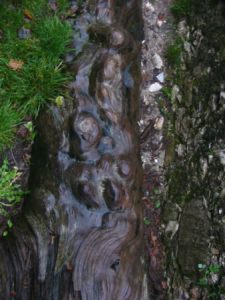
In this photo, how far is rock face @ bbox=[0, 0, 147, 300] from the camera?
12.6 feet

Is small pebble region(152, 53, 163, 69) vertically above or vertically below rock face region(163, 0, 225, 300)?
above

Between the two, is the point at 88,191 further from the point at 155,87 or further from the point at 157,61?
the point at 157,61

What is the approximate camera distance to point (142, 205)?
441 cm

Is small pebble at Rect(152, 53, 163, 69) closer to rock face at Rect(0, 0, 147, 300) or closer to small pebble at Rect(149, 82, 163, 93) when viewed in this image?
small pebble at Rect(149, 82, 163, 93)

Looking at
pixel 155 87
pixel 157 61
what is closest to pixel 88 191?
pixel 155 87

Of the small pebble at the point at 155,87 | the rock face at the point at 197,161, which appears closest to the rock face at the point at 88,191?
the small pebble at the point at 155,87

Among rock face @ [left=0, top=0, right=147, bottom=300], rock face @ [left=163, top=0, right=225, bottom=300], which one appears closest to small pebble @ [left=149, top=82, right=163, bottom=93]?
rock face @ [left=163, top=0, right=225, bottom=300]

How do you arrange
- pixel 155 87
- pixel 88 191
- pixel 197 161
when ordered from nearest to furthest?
1. pixel 88 191
2. pixel 197 161
3. pixel 155 87

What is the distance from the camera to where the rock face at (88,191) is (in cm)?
383

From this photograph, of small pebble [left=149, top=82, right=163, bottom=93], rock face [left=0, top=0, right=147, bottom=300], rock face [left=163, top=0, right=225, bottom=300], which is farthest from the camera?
small pebble [left=149, top=82, right=163, bottom=93]

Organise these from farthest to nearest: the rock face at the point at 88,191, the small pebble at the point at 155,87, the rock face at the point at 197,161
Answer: the small pebble at the point at 155,87
the rock face at the point at 197,161
the rock face at the point at 88,191

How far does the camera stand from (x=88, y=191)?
4.02 m

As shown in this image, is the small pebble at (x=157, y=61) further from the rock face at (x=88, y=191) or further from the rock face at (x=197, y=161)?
the rock face at (x=88, y=191)

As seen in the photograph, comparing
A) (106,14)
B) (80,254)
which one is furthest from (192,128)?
(80,254)
